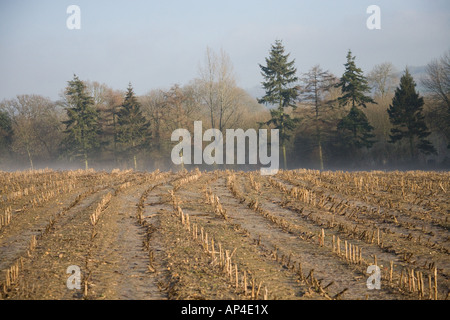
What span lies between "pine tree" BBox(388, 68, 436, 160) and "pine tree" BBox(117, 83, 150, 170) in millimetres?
30221

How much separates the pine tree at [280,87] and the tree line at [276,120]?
4.5 inches

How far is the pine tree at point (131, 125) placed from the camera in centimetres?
5275

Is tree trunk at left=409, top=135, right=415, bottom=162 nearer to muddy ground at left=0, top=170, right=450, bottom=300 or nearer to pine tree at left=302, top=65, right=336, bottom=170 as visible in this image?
pine tree at left=302, top=65, right=336, bottom=170

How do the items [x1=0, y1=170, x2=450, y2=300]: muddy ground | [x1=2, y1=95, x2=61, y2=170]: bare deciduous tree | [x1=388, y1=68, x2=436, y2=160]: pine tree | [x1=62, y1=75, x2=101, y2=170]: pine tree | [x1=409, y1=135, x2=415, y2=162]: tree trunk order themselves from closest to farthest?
1. [x1=0, y1=170, x2=450, y2=300]: muddy ground
2. [x1=388, y1=68, x2=436, y2=160]: pine tree
3. [x1=409, y1=135, x2=415, y2=162]: tree trunk
4. [x1=62, y1=75, x2=101, y2=170]: pine tree
5. [x1=2, y1=95, x2=61, y2=170]: bare deciduous tree

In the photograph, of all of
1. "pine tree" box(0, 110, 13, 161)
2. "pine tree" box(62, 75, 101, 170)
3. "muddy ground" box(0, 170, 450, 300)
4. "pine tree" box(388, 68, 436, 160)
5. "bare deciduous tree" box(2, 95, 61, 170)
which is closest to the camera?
"muddy ground" box(0, 170, 450, 300)

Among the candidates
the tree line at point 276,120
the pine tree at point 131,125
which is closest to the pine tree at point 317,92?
the tree line at point 276,120

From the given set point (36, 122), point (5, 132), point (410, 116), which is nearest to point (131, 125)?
point (36, 122)

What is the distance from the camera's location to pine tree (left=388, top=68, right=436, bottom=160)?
4028cm

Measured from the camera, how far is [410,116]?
1592 inches

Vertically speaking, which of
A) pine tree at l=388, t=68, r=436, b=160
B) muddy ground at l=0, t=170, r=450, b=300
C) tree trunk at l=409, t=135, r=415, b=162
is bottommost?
muddy ground at l=0, t=170, r=450, b=300

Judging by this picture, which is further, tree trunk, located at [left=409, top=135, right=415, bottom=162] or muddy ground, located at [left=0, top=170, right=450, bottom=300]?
tree trunk, located at [left=409, top=135, right=415, bottom=162]

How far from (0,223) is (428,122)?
135 feet

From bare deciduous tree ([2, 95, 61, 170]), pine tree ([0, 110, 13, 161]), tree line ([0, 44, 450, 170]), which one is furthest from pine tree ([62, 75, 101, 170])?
pine tree ([0, 110, 13, 161])

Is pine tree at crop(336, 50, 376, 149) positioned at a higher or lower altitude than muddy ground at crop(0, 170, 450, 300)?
higher
